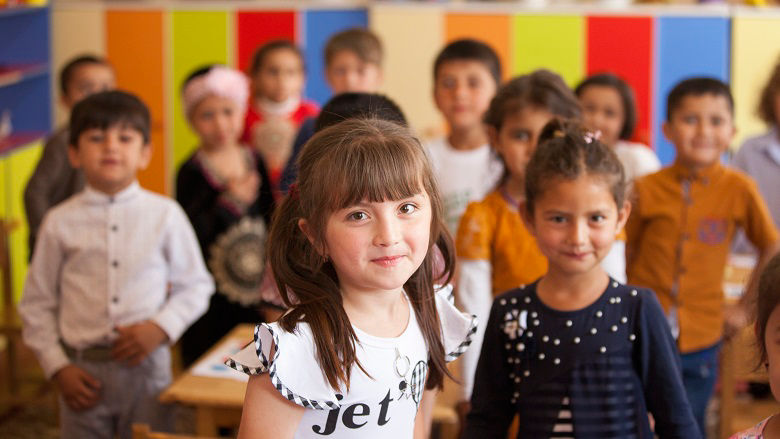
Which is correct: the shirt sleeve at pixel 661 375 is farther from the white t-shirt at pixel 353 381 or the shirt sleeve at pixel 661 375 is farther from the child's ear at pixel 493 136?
the child's ear at pixel 493 136

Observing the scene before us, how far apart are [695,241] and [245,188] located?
152 centimetres

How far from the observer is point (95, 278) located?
2402 mm

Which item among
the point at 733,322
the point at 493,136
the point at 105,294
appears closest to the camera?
the point at 493,136

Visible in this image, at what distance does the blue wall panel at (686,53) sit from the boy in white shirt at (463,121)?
109 inches

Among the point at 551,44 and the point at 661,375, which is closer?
the point at 661,375

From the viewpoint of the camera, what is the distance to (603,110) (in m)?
3.24

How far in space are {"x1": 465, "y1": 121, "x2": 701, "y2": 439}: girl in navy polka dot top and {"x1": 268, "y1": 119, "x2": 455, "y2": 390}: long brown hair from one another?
10.2 inches

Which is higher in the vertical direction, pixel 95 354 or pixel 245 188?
pixel 245 188

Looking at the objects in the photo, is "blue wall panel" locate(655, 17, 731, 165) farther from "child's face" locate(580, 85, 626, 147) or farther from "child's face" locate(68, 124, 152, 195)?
"child's face" locate(68, 124, 152, 195)

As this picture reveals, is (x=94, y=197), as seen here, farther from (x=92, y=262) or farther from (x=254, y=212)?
(x=254, y=212)

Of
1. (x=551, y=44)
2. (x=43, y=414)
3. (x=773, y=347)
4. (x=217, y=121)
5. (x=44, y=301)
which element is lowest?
(x=43, y=414)

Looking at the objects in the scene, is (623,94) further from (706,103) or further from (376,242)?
(376,242)

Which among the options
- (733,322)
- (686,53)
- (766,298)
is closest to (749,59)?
(686,53)

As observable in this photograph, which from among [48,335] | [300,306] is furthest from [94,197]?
[300,306]
